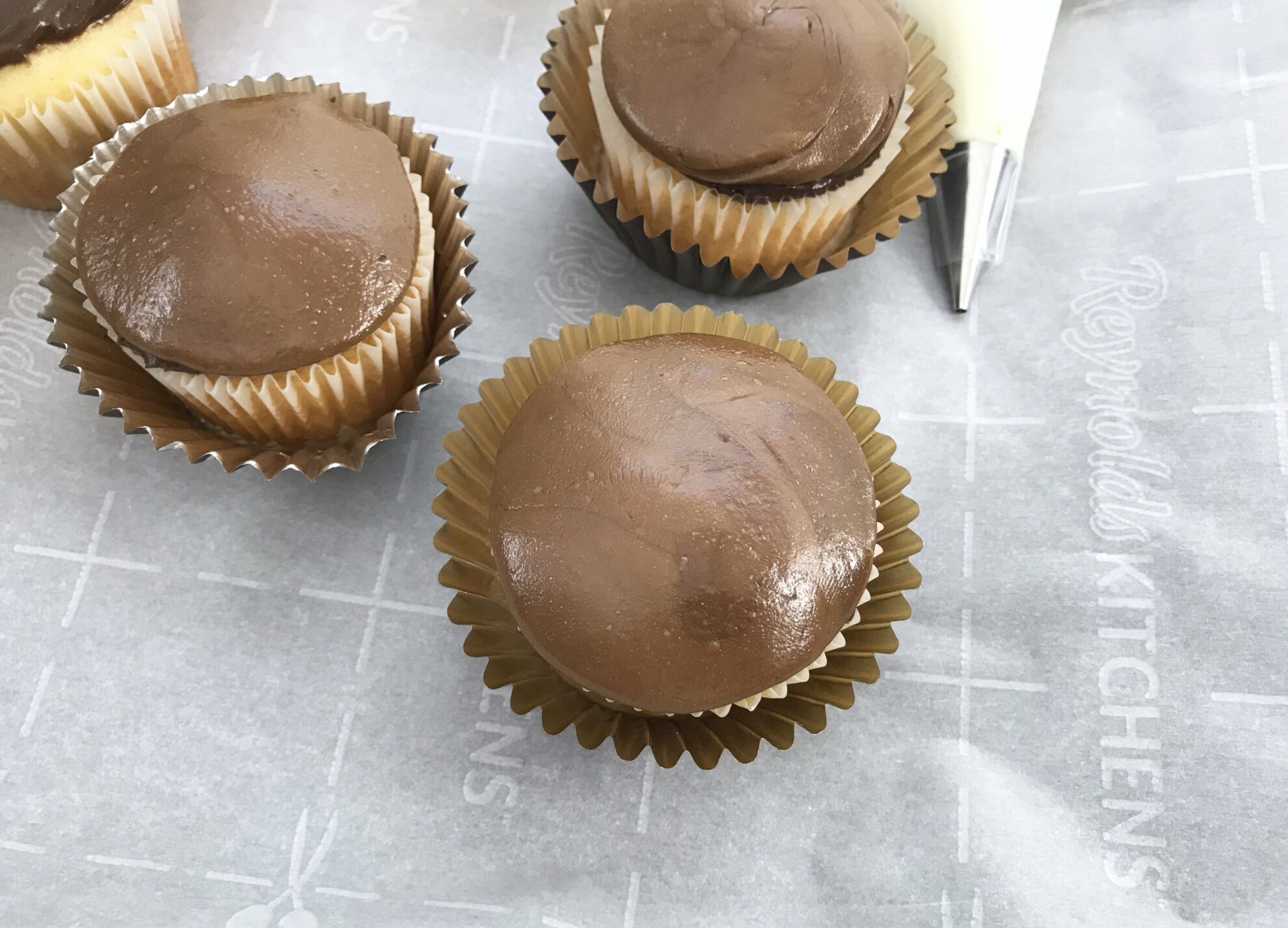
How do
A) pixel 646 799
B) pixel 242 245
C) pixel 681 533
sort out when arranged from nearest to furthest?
1. pixel 681 533
2. pixel 242 245
3. pixel 646 799

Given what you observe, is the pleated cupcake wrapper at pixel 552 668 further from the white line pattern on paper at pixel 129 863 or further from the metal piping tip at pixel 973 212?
the white line pattern on paper at pixel 129 863

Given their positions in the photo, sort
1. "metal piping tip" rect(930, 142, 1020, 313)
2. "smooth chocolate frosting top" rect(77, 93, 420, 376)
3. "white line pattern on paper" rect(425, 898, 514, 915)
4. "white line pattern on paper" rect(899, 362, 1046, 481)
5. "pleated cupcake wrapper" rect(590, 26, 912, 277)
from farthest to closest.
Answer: "metal piping tip" rect(930, 142, 1020, 313) → "white line pattern on paper" rect(899, 362, 1046, 481) → "pleated cupcake wrapper" rect(590, 26, 912, 277) → "white line pattern on paper" rect(425, 898, 514, 915) → "smooth chocolate frosting top" rect(77, 93, 420, 376)

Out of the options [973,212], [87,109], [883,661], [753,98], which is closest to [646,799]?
[883,661]

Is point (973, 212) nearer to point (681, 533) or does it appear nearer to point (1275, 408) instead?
point (1275, 408)

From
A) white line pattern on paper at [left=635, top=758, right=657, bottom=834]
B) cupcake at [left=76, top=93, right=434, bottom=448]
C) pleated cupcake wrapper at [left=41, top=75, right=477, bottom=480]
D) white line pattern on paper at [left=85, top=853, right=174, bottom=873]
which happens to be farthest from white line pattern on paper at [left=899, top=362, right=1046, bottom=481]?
white line pattern on paper at [left=85, top=853, right=174, bottom=873]

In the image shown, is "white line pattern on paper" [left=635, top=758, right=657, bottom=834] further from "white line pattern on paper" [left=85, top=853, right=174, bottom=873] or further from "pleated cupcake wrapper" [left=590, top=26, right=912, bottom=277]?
"pleated cupcake wrapper" [left=590, top=26, right=912, bottom=277]

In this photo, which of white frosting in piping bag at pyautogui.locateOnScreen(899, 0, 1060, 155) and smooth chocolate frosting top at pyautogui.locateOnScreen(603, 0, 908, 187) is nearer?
smooth chocolate frosting top at pyautogui.locateOnScreen(603, 0, 908, 187)

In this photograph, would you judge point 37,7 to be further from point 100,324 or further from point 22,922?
point 22,922
